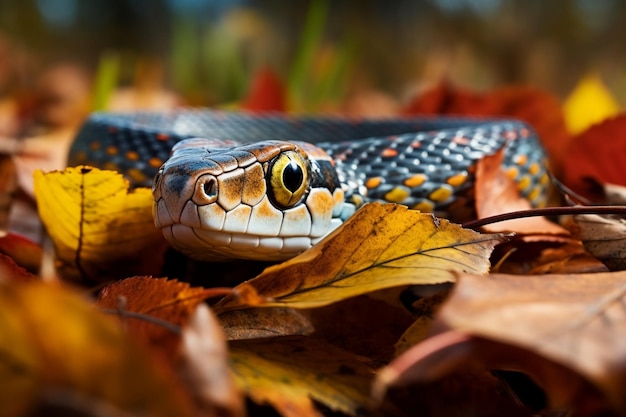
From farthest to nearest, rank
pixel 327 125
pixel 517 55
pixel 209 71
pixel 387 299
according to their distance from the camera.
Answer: pixel 517 55, pixel 209 71, pixel 327 125, pixel 387 299

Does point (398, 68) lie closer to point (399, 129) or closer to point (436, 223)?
point (399, 129)

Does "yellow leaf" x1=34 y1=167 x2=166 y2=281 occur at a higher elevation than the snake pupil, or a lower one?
lower

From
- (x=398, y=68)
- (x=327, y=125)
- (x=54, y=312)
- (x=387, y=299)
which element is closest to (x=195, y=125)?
(x=327, y=125)

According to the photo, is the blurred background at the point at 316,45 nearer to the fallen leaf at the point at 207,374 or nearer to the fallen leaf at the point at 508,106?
the fallen leaf at the point at 508,106

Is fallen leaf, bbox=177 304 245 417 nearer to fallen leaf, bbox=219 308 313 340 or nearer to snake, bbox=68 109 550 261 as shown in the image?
fallen leaf, bbox=219 308 313 340

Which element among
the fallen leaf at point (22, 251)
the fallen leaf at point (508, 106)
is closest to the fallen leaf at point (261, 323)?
the fallen leaf at point (22, 251)

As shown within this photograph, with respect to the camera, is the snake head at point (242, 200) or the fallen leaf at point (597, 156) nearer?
the snake head at point (242, 200)

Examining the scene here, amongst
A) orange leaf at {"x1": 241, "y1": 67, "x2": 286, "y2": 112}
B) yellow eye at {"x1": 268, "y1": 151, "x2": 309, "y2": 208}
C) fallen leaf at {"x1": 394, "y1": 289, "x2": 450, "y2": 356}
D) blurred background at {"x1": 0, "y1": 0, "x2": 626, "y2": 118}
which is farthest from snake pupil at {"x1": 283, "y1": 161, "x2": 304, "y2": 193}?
blurred background at {"x1": 0, "y1": 0, "x2": 626, "y2": 118}
